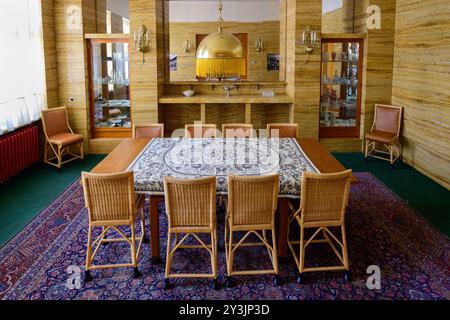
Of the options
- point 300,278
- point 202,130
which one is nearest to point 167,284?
point 300,278

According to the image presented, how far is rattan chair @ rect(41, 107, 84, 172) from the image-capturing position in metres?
7.20

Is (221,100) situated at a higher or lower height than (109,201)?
higher

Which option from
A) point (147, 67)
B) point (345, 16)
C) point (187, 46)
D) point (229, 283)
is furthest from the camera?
point (187, 46)

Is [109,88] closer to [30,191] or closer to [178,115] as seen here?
[178,115]

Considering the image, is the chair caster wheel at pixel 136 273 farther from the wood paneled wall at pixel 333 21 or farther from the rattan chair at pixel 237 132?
the wood paneled wall at pixel 333 21

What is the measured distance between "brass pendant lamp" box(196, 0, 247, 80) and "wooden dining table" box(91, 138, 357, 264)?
3.81 feet

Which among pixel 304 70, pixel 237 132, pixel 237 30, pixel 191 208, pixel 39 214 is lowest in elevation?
pixel 39 214

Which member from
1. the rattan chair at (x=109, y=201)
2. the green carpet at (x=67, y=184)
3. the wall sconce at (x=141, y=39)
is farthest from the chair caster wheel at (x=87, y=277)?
the wall sconce at (x=141, y=39)

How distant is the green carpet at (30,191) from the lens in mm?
5250

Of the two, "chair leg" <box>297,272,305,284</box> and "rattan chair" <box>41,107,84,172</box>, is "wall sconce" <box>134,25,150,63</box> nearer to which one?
"rattan chair" <box>41,107,84,172</box>

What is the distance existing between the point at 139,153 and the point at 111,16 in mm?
4964

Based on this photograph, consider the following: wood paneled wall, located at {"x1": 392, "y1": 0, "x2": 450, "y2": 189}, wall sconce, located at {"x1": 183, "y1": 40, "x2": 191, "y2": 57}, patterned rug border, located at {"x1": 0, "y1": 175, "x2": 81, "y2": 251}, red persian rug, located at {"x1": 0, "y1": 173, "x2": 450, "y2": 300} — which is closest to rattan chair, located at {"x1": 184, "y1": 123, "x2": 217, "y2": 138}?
red persian rug, located at {"x1": 0, "y1": 173, "x2": 450, "y2": 300}

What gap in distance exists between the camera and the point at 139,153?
501 centimetres

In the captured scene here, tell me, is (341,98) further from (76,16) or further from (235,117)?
(76,16)
